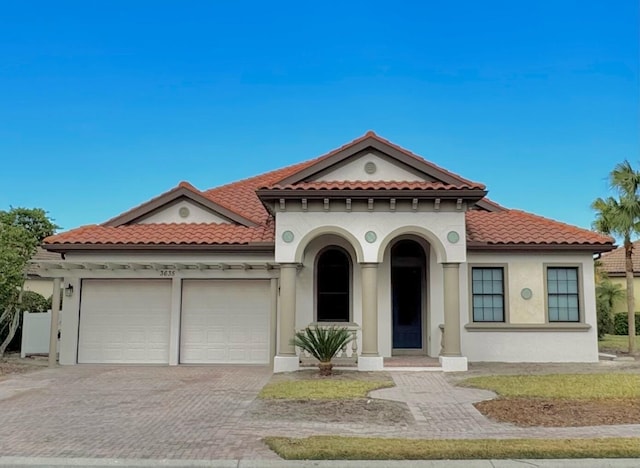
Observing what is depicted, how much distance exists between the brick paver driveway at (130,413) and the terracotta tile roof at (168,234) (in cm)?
354

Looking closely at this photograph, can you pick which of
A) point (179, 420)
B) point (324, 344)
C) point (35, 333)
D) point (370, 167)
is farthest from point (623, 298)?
point (35, 333)

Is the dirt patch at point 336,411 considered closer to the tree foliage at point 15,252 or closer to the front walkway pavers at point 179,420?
the front walkway pavers at point 179,420

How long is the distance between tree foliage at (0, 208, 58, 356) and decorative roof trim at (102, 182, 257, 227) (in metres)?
2.40

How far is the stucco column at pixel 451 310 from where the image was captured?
1363cm

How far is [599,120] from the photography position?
22062mm

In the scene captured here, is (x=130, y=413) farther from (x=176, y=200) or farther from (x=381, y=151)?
(x=381, y=151)

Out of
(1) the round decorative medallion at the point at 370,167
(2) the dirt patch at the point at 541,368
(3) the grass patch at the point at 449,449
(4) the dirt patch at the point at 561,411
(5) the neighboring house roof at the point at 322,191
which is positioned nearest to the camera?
(3) the grass patch at the point at 449,449

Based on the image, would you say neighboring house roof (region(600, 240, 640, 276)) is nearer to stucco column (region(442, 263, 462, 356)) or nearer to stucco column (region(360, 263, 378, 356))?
stucco column (region(442, 263, 462, 356))

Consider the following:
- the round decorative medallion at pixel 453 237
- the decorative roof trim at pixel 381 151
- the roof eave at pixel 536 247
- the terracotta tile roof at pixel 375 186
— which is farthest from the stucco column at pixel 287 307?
the roof eave at pixel 536 247

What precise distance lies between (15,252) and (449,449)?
1381cm

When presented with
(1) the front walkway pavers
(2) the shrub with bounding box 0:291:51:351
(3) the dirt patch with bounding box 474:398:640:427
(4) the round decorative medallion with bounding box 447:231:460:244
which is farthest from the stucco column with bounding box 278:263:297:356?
(2) the shrub with bounding box 0:291:51:351

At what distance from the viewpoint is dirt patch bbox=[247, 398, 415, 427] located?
27.2ft

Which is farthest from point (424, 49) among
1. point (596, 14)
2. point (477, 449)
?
point (477, 449)

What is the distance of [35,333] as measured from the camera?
1709cm
